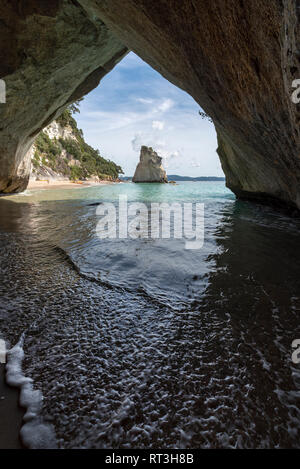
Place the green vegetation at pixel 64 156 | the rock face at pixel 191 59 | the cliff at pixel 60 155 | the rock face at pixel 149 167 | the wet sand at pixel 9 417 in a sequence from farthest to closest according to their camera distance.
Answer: the rock face at pixel 149 167 → the green vegetation at pixel 64 156 → the cliff at pixel 60 155 → the rock face at pixel 191 59 → the wet sand at pixel 9 417

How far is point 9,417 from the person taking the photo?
1365mm

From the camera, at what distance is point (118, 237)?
5773 millimetres

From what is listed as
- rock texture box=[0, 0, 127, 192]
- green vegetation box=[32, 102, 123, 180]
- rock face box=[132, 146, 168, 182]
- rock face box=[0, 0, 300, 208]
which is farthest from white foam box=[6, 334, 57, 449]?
rock face box=[132, 146, 168, 182]

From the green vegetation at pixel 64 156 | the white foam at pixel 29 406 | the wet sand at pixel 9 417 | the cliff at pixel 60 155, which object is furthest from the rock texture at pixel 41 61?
the green vegetation at pixel 64 156

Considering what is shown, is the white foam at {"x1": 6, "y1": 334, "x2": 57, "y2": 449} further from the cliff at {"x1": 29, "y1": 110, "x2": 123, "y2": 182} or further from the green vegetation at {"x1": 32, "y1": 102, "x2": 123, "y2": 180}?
the green vegetation at {"x1": 32, "y1": 102, "x2": 123, "y2": 180}

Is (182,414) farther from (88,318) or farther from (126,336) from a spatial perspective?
(88,318)

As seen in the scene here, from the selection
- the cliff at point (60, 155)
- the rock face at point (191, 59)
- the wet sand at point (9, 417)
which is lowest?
the wet sand at point (9, 417)

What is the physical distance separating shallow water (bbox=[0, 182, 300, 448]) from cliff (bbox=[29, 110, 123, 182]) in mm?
34125

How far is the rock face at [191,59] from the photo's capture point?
347 centimetres

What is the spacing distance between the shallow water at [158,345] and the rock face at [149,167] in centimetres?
7311

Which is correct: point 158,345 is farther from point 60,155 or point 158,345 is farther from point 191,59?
point 60,155

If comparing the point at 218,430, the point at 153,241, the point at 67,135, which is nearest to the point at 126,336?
the point at 218,430

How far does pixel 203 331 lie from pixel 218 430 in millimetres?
893

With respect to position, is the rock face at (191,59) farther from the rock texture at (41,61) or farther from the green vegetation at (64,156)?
the green vegetation at (64,156)
